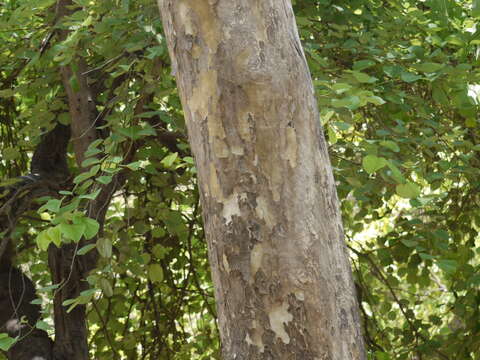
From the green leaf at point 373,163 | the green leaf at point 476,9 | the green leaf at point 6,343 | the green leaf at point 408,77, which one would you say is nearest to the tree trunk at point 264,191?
the green leaf at point 373,163

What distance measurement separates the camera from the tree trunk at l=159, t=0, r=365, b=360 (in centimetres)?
135

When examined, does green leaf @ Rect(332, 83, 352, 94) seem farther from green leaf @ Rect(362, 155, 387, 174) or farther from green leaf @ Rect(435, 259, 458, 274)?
green leaf @ Rect(435, 259, 458, 274)

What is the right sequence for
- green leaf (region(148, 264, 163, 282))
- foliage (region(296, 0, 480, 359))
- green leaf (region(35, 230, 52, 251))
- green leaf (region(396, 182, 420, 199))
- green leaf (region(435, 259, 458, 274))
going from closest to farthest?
green leaf (region(35, 230, 52, 251)) < green leaf (region(396, 182, 420, 199)) < foliage (region(296, 0, 480, 359)) < green leaf (region(435, 259, 458, 274)) < green leaf (region(148, 264, 163, 282))

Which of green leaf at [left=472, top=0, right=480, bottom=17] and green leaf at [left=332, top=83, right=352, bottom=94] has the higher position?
green leaf at [left=472, top=0, right=480, bottom=17]

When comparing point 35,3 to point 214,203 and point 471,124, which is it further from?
Answer: point 471,124

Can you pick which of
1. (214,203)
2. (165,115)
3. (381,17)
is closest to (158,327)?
(165,115)

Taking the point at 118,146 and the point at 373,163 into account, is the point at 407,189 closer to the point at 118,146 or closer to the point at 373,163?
the point at 373,163

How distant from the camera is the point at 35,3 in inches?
96.5

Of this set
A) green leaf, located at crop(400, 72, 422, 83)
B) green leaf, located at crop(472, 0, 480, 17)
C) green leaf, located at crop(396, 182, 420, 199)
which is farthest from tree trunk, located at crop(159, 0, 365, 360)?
green leaf, located at crop(472, 0, 480, 17)

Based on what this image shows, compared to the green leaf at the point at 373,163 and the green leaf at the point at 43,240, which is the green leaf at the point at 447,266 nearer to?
the green leaf at the point at 373,163

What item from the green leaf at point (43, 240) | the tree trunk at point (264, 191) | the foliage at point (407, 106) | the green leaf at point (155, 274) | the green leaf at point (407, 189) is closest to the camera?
the tree trunk at point (264, 191)

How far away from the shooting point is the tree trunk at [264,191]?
135 cm

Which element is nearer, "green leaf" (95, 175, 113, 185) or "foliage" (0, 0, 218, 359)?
"green leaf" (95, 175, 113, 185)

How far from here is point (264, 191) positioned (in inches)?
53.3
